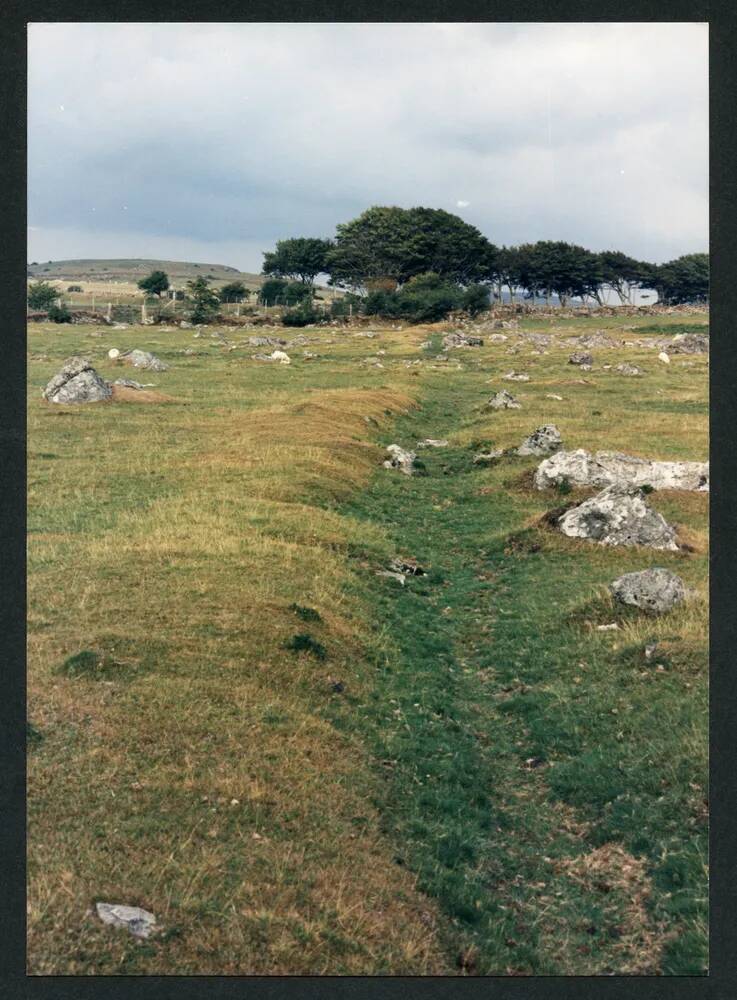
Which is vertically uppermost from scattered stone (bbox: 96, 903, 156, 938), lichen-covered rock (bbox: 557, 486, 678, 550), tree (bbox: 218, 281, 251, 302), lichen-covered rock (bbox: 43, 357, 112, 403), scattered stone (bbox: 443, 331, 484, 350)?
tree (bbox: 218, 281, 251, 302)

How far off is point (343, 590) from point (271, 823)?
27.7ft

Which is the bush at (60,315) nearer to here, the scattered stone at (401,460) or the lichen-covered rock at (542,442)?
the scattered stone at (401,460)

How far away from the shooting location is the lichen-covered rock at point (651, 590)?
15602mm

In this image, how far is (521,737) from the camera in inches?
494

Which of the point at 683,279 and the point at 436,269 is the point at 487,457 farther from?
the point at 683,279

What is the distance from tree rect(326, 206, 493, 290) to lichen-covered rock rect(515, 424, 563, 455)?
7153 millimetres

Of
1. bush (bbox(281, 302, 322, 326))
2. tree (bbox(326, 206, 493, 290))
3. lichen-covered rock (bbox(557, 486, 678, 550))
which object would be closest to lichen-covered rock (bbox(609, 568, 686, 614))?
lichen-covered rock (bbox(557, 486, 678, 550))

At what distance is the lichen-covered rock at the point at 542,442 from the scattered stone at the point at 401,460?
4.25 metres

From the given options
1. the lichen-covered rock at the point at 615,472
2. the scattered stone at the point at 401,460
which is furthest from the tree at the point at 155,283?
the lichen-covered rock at the point at 615,472

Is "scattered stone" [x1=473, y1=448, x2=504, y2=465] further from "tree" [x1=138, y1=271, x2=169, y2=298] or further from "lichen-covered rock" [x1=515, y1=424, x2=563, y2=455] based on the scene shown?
"tree" [x1=138, y1=271, x2=169, y2=298]

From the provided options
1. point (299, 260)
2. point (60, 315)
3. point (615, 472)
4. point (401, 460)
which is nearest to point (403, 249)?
point (299, 260)

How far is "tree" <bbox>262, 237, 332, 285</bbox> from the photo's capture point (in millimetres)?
25689

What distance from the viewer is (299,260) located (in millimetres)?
31328
